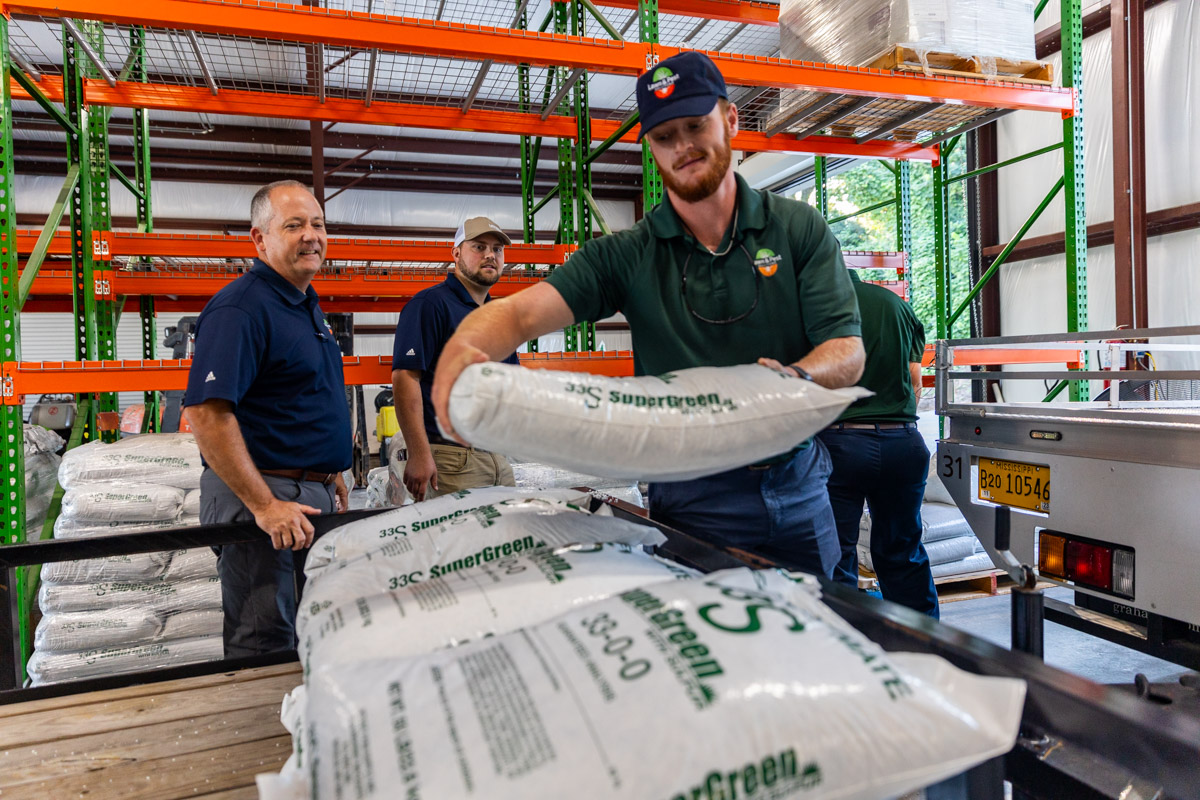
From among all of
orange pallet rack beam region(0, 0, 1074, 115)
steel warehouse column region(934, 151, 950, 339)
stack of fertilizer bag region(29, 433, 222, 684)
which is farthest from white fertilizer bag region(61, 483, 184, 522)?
steel warehouse column region(934, 151, 950, 339)

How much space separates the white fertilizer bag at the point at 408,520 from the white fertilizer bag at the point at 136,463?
2304mm

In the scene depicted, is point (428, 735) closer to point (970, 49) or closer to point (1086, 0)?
point (970, 49)

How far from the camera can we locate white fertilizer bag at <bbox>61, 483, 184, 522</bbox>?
3471 mm

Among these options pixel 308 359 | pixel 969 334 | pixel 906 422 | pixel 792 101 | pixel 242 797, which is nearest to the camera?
pixel 242 797

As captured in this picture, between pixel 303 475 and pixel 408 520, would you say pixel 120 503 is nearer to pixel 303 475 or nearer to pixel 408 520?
pixel 303 475

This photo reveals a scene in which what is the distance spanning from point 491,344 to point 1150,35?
8.11 meters

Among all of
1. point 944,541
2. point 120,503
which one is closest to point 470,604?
point 120,503

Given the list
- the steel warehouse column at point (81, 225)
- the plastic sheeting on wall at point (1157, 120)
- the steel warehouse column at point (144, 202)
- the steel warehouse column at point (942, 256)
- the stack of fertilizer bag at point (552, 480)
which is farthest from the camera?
the steel warehouse column at point (942, 256)

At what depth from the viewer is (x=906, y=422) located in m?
3.21

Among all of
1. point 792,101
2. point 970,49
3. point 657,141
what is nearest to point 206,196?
point 792,101

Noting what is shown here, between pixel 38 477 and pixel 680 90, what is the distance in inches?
202

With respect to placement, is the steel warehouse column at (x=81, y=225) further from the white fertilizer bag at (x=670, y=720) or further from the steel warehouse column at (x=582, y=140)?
the white fertilizer bag at (x=670, y=720)

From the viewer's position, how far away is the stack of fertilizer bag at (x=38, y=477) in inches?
184

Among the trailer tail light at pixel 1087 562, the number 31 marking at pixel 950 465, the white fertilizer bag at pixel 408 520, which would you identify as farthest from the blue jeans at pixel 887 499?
the white fertilizer bag at pixel 408 520
